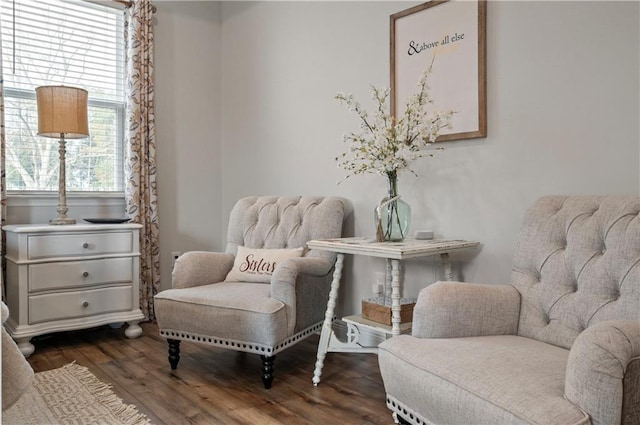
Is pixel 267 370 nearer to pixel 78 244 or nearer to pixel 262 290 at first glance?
pixel 262 290

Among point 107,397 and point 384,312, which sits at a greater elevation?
point 384,312

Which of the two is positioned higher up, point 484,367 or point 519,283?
point 519,283

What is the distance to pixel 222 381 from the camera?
92.0 inches

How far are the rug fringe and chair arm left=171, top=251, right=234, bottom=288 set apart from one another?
1.93 feet

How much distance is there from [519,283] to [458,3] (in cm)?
141

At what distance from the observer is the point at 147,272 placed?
3.48 meters

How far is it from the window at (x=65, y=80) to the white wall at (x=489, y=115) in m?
0.94

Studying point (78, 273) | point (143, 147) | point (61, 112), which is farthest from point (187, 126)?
point (78, 273)

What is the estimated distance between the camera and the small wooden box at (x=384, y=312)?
2256mm

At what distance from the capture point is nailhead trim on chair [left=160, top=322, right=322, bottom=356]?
7.31 ft

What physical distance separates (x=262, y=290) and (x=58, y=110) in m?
1.63

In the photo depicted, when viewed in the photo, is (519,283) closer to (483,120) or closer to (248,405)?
(483,120)

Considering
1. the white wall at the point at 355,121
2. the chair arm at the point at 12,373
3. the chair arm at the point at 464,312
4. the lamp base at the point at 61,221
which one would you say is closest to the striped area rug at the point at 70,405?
the chair arm at the point at 12,373

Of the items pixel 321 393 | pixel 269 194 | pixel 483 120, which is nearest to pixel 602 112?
pixel 483 120
